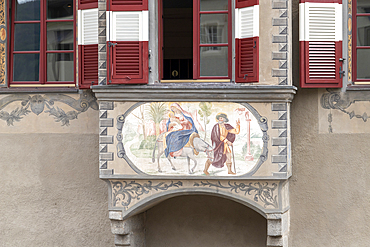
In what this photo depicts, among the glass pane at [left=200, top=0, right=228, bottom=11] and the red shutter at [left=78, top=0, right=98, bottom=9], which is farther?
the red shutter at [left=78, top=0, right=98, bottom=9]

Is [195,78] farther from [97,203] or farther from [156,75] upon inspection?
[97,203]

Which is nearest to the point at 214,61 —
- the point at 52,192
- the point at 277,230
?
the point at 277,230

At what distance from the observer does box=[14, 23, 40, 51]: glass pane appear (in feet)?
23.3

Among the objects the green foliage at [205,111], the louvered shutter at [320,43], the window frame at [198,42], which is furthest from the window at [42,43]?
the louvered shutter at [320,43]

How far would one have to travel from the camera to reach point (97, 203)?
6.86m

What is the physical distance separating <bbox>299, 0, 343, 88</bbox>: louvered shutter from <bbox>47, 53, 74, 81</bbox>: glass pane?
347cm

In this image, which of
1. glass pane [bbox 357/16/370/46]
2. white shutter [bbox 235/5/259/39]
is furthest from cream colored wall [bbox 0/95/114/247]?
glass pane [bbox 357/16/370/46]

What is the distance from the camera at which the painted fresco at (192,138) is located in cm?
592

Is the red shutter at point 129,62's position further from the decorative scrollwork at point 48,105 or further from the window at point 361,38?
the window at point 361,38

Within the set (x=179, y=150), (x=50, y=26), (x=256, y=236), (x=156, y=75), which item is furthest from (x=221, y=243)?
(x=50, y=26)

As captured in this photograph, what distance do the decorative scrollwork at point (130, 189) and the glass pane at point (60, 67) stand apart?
1.97 m

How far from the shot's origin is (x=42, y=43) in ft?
23.0

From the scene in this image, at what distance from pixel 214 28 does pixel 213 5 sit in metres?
0.32

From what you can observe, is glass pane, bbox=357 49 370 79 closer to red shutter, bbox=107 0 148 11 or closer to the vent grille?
the vent grille
